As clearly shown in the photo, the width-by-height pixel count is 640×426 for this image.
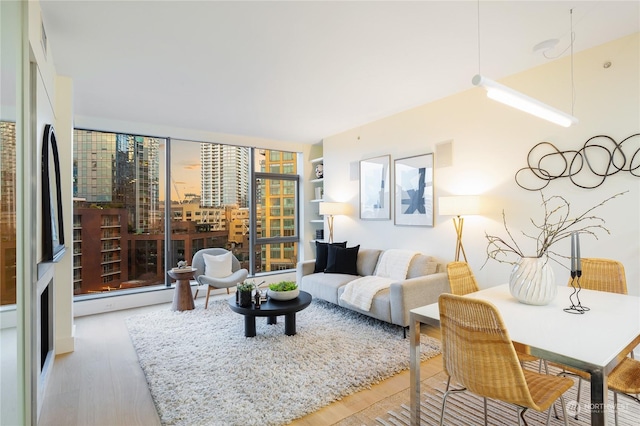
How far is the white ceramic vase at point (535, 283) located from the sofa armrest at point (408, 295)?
1428 mm

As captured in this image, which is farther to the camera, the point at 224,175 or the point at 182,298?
the point at 224,175

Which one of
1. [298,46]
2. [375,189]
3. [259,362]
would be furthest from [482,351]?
[375,189]

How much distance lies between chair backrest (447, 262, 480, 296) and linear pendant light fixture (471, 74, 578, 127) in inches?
45.2

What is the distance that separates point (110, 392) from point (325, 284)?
255cm

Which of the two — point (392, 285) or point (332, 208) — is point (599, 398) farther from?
point (332, 208)

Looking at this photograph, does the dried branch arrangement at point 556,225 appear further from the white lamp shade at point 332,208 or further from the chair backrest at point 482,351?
the white lamp shade at point 332,208

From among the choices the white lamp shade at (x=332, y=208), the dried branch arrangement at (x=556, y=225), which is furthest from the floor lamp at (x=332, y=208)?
the dried branch arrangement at (x=556, y=225)

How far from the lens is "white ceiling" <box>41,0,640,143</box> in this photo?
7.45 feet

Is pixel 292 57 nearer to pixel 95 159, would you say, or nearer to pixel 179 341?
pixel 179 341

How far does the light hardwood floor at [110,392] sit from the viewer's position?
212 cm

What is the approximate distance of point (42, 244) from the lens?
220 cm

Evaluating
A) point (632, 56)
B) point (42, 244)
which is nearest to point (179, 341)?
point (42, 244)

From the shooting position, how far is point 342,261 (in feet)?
15.3

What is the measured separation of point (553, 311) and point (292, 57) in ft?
9.15
